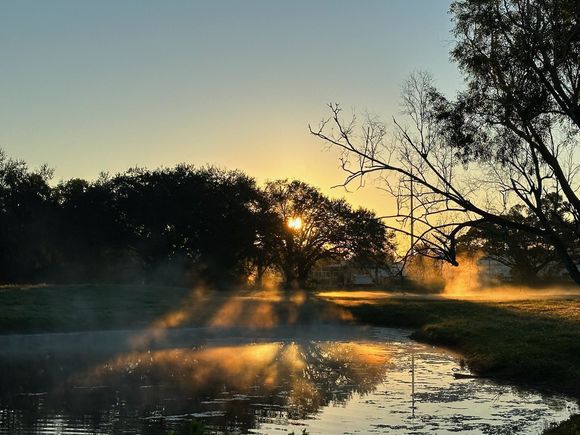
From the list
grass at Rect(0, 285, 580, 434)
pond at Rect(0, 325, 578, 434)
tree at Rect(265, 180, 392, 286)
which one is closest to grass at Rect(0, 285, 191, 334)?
grass at Rect(0, 285, 580, 434)

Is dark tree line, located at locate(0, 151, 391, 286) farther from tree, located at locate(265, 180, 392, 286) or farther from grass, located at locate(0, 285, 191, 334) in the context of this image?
grass, located at locate(0, 285, 191, 334)

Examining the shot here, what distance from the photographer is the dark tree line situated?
72062mm

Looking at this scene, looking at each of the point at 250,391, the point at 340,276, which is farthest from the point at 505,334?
the point at 340,276

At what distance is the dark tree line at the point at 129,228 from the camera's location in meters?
72.1

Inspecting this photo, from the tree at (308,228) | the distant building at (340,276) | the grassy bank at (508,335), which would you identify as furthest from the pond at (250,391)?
the distant building at (340,276)

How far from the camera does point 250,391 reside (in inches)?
835

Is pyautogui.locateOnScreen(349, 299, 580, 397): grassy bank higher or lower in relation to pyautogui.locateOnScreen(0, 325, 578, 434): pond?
higher

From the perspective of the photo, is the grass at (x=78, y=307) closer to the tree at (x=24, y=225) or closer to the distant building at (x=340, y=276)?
the tree at (x=24, y=225)

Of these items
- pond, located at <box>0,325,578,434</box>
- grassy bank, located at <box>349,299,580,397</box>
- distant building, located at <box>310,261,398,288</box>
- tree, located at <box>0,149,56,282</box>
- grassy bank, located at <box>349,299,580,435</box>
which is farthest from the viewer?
distant building, located at <box>310,261,398,288</box>

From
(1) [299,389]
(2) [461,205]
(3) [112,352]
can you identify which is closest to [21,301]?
(3) [112,352]

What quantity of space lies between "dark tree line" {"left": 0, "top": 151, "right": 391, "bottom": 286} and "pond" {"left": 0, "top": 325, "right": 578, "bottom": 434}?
127 feet

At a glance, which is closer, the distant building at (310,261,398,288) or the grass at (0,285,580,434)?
the grass at (0,285,580,434)

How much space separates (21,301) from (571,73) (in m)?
32.1

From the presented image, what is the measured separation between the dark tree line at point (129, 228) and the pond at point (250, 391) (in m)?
38.8
